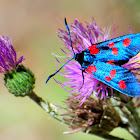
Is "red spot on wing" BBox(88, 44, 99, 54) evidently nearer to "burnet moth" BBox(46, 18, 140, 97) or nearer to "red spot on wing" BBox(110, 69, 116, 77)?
"burnet moth" BBox(46, 18, 140, 97)

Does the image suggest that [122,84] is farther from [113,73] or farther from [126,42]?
[126,42]

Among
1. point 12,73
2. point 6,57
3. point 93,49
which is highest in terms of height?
point 6,57

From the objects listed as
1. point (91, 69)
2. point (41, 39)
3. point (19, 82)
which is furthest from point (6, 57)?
point (41, 39)

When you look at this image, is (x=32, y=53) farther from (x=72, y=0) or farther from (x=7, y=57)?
(x=7, y=57)

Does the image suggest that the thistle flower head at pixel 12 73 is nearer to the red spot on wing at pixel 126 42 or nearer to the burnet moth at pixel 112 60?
the burnet moth at pixel 112 60

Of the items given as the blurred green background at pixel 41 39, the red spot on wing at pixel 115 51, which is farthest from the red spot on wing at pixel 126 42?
the blurred green background at pixel 41 39

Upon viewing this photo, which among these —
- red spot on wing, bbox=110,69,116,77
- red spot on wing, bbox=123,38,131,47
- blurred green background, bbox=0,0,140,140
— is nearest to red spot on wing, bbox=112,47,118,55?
red spot on wing, bbox=123,38,131,47
